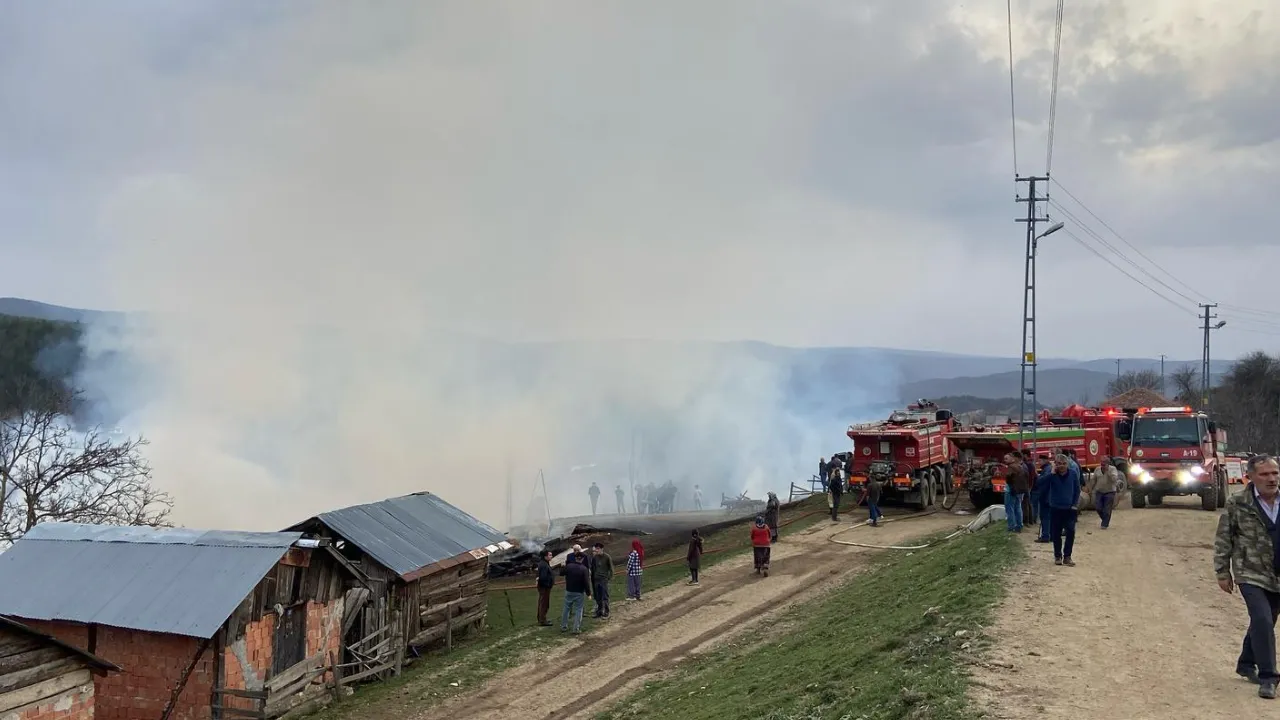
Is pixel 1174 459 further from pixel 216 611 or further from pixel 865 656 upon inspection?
pixel 216 611

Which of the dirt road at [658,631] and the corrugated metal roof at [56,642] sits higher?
the corrugated metal roof at [56,642]

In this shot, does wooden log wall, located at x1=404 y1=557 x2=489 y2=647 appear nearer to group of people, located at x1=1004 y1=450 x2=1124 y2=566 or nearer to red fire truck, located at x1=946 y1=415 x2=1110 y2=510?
group of people, located at x1=1004 y1=450 x2=1124 y2=566

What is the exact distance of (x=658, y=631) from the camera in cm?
2034

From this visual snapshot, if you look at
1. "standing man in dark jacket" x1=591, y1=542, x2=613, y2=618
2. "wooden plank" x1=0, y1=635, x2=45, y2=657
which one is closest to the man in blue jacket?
"standing man in dark jacket" x1=591, y1=542, x2=613, y2=618

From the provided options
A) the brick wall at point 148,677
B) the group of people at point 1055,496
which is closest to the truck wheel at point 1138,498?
the group of people at point 1055,496

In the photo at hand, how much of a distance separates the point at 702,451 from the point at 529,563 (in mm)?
73987

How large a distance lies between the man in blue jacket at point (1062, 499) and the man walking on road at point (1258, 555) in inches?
278

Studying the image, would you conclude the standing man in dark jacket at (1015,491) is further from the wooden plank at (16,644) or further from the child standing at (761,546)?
the wooden plank at (16,644)

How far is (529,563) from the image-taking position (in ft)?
100

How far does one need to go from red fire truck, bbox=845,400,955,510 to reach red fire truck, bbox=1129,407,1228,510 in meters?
7.25

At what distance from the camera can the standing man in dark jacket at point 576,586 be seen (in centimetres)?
2023

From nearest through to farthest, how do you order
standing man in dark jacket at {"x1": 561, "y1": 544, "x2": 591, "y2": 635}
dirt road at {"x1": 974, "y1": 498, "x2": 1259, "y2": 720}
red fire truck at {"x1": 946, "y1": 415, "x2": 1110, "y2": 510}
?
dirt road at {"x1": 974, "y1": 498, "x2": 1259, "y2": 720} < standing man in dark jacket at {"x1": 561, "y1": 544, "x2": 591, "y2": 635} < red fire truck at {"x1": 946, "y1": 415, "x2": 1110, "y2": 510}

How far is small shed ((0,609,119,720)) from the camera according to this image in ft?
36.6

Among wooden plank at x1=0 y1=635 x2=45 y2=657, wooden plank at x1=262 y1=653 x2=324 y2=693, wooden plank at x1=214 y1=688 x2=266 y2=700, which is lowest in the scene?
wooden plank at x1=262 y1=653 x2=324 y2=693
